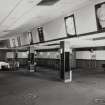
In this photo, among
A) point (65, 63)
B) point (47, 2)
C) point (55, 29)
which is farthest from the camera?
point (65, 63)

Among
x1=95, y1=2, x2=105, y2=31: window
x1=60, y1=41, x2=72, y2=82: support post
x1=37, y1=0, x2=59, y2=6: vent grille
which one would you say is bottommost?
x1=60, y1=41, x2=72, y2=82: support post

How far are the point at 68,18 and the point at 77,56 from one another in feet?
41.2

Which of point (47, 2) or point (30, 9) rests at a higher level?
point (47, 2)

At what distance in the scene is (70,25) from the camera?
7.28 m

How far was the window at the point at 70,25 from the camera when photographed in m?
A: 6.99

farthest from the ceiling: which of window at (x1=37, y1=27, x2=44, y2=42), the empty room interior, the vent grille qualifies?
window at (x1=37, y1=27, x2=44, y2=42)

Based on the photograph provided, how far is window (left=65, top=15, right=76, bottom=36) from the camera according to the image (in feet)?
22.9

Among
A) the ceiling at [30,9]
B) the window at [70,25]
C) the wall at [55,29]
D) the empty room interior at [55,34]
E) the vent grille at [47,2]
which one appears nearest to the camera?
the ceiling at [30,9]

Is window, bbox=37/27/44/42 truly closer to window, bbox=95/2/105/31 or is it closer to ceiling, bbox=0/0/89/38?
ceiling, bbox=0/0/89/38

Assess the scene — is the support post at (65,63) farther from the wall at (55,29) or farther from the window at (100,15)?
the window at (100,15)

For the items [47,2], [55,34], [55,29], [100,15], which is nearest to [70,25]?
[55,29]

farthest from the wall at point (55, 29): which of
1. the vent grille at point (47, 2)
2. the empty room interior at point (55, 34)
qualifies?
the vent grille at point (47, 2)

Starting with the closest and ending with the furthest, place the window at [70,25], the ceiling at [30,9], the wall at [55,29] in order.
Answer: the ceiling at [30,9] → the window at [70,25] → the wall at [55,29]

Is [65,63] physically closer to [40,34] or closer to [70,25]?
[40,34]
